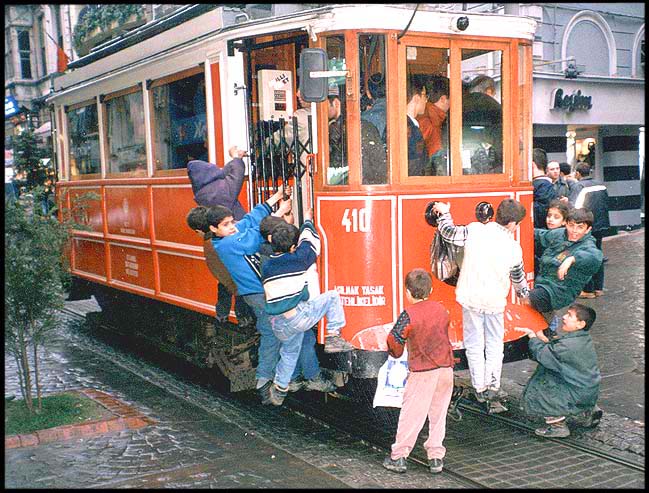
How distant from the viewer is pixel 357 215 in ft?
17.9

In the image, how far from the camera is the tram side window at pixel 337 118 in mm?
5488

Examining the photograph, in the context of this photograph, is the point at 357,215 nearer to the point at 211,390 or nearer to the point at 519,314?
the point at 519,314

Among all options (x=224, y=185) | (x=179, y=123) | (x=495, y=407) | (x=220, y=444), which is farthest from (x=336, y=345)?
(x=179, y=123)

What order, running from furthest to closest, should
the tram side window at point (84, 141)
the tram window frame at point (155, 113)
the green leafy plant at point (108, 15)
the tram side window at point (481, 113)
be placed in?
1. the green leafy plant at point (108, 15)
2. the tram side window at point (84, 141)
3. the tram window frame at point (155, 113)
4. the tram side window at point (481, 113)

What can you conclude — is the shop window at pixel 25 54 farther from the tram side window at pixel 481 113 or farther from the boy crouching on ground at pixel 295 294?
the boy crouching on ground at pixel 295 294

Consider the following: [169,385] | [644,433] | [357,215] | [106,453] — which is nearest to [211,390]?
[169,385]

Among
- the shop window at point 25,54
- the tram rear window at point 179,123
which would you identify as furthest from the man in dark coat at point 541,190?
the shop window at point 25,54

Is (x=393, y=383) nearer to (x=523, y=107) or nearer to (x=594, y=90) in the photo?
(x=523, y=107)

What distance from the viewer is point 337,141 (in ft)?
18.3

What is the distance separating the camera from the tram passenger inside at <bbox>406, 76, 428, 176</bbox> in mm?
5590

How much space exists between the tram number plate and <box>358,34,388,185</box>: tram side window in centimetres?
23

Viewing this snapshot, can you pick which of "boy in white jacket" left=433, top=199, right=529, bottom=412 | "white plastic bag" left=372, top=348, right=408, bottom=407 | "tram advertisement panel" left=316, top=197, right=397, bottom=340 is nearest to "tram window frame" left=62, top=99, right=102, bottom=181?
"tram advertisement panel" left=316, top=197, right=397, bottom=340

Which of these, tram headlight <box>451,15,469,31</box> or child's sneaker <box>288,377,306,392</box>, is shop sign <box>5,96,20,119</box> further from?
tram headlight <box>451,15,469,31</box>

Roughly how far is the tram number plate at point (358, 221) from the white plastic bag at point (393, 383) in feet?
3.14
